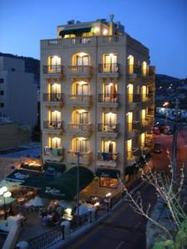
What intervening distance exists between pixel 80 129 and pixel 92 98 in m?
3.07

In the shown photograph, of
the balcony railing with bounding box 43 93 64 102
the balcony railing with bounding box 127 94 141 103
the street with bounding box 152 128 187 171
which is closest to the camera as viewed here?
the balcony railing with bounding box 127 94 141 103

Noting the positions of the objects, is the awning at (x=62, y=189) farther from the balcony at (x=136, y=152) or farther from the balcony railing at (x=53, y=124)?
the balcony at (x=136, y=152)

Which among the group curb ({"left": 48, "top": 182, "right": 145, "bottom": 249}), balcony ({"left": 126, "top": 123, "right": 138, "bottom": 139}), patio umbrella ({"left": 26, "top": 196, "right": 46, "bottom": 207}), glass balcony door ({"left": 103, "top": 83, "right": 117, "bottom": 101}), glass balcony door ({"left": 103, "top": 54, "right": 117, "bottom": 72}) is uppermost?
glass balcony door ({"left": 103, "top": 54, "right": 117, "bottom": 72})

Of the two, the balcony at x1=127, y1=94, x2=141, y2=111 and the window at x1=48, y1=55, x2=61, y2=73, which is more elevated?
the window at x1=48, y1=55, x2=61, y2=73

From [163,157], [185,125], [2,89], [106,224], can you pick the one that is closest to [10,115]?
[2,89]

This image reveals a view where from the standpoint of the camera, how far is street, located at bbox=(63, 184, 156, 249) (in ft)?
72.7

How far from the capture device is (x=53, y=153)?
3625cm

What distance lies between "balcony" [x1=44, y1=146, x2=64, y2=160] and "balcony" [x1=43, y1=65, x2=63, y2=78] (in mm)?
6933

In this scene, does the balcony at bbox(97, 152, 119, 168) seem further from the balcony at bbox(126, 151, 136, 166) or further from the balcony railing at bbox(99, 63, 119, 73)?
the balcony railing at bbox(99, 63, 119, 73)

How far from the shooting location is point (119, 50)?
33125 millimetres

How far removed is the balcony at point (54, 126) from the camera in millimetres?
35875

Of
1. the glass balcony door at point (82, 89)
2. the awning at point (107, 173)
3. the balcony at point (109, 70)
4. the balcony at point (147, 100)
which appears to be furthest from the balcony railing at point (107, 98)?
the balcony at point (147, 100)

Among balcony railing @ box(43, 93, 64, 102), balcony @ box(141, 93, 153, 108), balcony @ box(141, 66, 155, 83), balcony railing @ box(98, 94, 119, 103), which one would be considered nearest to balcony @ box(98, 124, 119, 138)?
balcony railing @ box(98, 94, 119, 103)

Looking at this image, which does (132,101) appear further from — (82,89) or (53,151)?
(53,151)
